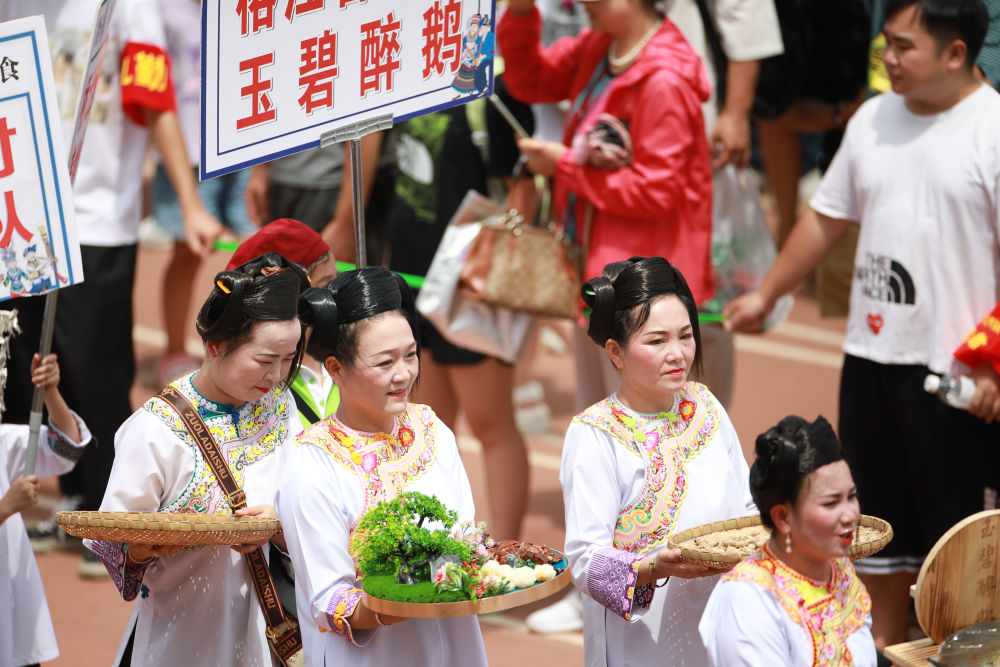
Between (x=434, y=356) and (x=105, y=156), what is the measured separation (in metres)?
1.56

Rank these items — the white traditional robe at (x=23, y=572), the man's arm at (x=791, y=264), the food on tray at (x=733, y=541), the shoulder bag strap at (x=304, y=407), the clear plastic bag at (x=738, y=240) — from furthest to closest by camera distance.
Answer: the clear plastic bag at (x=738, y=240) → the man's arm at (x=791, y=264) → the white traditional robe at (x=23, y=572) → the shoulder bag strap at (x=304, y=407) → the food on tray at (x=733, y=541)

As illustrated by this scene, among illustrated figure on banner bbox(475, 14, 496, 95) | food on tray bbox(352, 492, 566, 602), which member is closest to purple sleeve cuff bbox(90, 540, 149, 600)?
food on tray bbox(352, 492, 566, 602)

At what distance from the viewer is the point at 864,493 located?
492cm

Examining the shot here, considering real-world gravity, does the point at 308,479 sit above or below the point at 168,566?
above

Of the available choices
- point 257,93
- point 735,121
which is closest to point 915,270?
point 735,121

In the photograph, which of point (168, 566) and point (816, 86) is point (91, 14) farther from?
point (816, 86)

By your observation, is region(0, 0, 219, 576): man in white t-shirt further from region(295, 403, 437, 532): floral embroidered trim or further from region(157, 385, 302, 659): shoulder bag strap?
region(295, 403, 437, 532): floral embroidered trim

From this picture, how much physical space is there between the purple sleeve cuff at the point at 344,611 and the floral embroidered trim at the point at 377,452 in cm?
18

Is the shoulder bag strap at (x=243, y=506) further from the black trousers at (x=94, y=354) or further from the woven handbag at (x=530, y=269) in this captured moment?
the black trousers at (x=94, y=354)

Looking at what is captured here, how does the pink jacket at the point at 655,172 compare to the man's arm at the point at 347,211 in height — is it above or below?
above

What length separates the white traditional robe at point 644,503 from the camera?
11.0 ft

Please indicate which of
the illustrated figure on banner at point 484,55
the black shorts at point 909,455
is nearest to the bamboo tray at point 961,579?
the black shorts at point 909,455

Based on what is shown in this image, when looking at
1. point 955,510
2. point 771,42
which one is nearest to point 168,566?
point 955,510

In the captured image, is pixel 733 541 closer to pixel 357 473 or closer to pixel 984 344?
pixel 357 473
